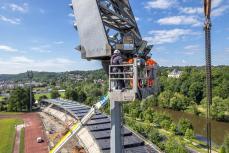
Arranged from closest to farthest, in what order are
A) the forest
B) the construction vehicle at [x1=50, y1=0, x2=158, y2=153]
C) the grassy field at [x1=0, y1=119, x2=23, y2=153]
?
the construction vehicle at [x1=50, y1=0, x2=158, y2=153] < the grassy field at [x1=0, y1=119, x2=23, y2=153] < the forest

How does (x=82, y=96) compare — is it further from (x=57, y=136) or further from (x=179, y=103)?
(x=57, y=136)

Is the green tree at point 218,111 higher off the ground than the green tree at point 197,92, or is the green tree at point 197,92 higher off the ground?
the green tree at point 197,92

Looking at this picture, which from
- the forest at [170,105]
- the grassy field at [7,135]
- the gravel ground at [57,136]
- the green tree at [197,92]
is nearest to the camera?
the gravel ground at [57,136]

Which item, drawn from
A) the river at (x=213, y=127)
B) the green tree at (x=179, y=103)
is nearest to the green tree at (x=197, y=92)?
the green tree at (x=179, y=103)

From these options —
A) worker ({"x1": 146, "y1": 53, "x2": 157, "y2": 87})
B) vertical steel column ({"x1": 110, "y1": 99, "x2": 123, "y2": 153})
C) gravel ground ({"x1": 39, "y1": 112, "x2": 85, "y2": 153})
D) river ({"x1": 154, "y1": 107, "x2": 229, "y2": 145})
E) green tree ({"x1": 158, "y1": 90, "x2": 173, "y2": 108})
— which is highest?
worker ({"x1": 146, "y1": 53, "x2": 157, "y2": 87})

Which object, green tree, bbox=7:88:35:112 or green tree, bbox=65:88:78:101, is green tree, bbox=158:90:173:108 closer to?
green tree, bbox=65:88:78:101

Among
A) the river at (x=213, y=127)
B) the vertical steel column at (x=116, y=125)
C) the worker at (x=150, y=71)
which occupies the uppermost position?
the worker at (x=150, y=71)

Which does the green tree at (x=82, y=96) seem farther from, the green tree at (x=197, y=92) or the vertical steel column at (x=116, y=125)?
the vertical steel column at (x=116, y=125)

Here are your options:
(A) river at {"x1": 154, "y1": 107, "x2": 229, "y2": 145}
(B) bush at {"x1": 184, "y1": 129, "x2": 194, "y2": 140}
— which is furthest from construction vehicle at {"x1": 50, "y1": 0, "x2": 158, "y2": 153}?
(A) river at {"x1": 154, "y1": 107, "x2": 229, "y2": 145}
